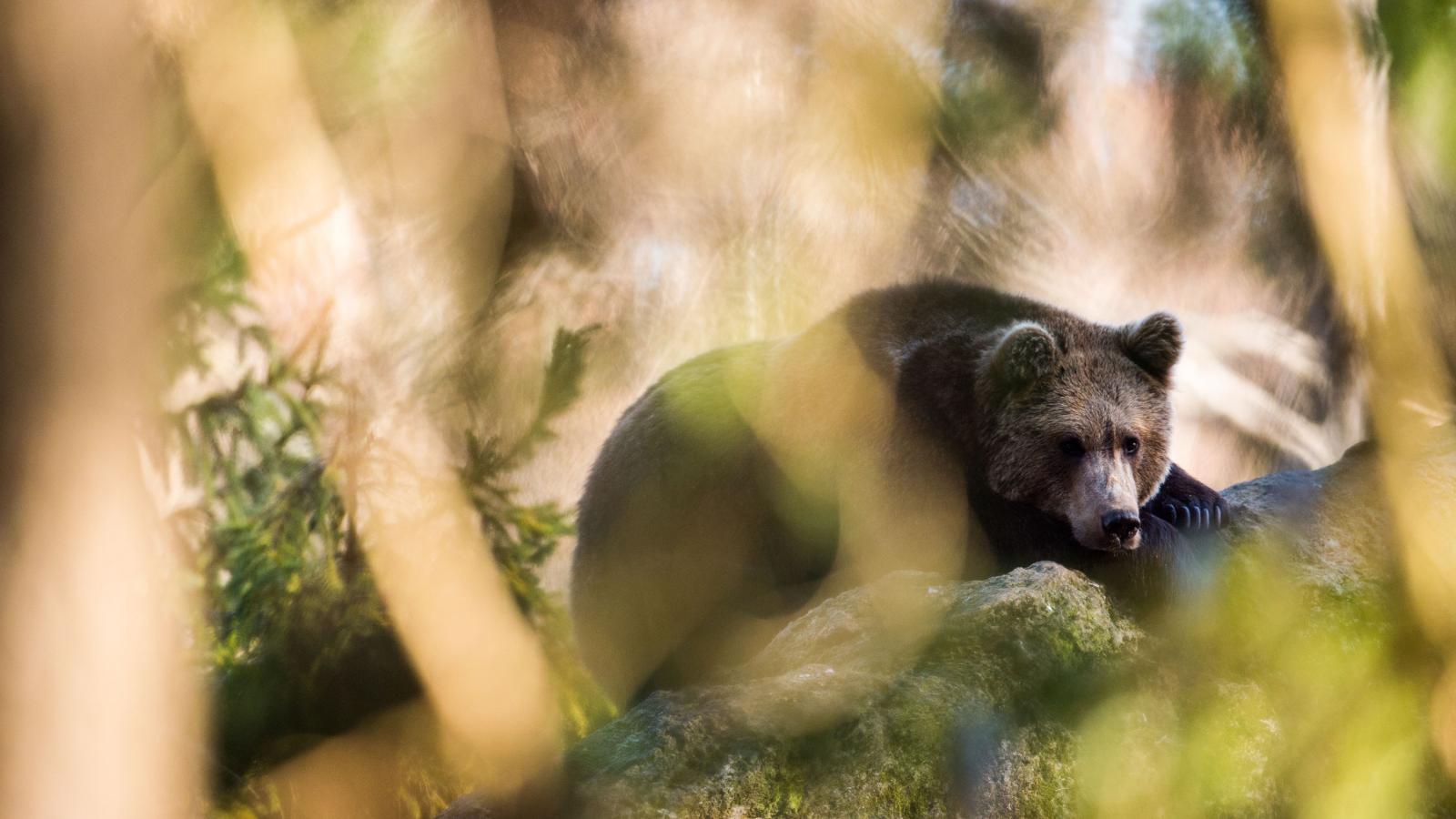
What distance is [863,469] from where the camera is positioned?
13.7ft

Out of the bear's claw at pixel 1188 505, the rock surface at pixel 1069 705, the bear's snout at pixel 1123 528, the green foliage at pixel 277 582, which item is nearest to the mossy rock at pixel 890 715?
the rock surface at pixel 1069 705

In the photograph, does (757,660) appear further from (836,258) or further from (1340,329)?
(1340,329)

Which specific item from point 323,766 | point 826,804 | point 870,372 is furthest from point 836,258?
point 826,804

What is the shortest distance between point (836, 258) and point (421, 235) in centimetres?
350

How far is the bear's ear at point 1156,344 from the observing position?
437cm

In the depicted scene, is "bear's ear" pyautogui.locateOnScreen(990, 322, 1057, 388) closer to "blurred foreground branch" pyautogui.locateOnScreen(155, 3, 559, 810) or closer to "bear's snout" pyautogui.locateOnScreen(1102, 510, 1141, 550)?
"bear's snout" pyautogui.locateOnScreen(1102, 510, 1141, 550)

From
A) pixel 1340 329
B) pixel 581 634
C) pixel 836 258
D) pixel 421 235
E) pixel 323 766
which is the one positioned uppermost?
pixel 421 235

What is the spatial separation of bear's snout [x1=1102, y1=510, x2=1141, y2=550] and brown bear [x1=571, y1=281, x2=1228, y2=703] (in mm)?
297

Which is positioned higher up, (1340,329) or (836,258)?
(836,258)

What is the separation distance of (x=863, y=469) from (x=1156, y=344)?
1305 millimetres

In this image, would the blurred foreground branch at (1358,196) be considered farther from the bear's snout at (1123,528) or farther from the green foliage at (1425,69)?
the bear's snout at (1123,528)

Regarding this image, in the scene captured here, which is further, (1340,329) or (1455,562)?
(1340,329)

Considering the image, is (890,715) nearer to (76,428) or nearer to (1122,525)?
(1122,525)

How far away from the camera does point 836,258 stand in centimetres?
956
